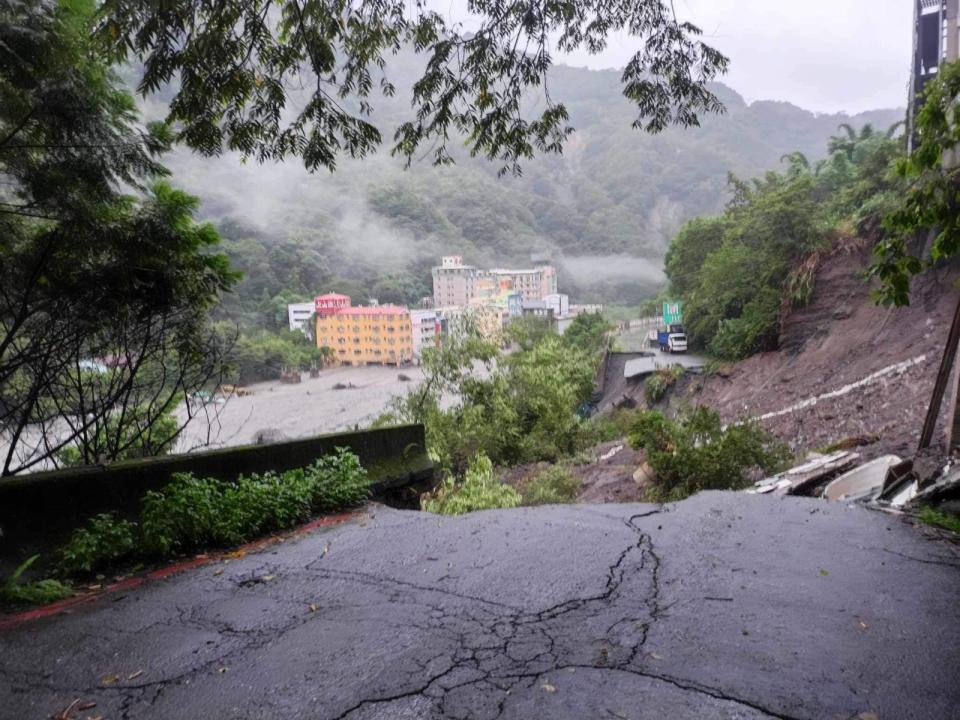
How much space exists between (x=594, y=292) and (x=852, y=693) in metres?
66.9

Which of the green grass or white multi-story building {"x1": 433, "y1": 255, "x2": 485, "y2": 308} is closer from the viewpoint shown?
the green grass

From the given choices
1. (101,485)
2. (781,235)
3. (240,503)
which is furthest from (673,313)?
(101,485)

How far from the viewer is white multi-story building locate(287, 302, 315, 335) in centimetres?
2830

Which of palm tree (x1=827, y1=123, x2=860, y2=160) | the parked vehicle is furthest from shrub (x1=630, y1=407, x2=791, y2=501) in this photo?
palm tree (x1=827, y1=123, x2=860, y2=160)

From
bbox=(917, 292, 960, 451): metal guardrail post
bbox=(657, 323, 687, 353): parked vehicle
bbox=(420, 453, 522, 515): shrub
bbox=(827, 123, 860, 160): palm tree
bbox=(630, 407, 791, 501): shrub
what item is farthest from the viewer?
bbox=(827, 123, 860, 160): palm tree

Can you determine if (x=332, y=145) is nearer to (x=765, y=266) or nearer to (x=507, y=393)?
(x=507, y=393)

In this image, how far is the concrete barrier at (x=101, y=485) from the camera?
375cm

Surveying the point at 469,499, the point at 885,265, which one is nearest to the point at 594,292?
the point at 469,499

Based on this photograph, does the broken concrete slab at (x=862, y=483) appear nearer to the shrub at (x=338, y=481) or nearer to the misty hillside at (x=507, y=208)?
the shrub at (x=338, y=481)

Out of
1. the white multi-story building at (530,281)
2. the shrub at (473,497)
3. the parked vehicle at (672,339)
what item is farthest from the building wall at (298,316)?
the white multi-story building at (530,281)

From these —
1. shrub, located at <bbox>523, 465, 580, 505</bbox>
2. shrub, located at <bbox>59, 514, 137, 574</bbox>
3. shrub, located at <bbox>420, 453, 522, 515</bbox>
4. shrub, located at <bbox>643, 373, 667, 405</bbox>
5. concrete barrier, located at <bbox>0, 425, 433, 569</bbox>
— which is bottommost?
shrub, located at <bbox>523, 465, 580, 505</bbox>

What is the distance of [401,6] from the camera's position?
4.25 meters

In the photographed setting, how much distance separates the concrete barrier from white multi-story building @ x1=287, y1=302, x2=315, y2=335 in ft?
75.4

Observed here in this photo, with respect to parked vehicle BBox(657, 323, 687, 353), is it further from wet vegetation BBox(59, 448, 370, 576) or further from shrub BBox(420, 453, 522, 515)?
wet vegetation BBox(59, 448, 370, 576)
